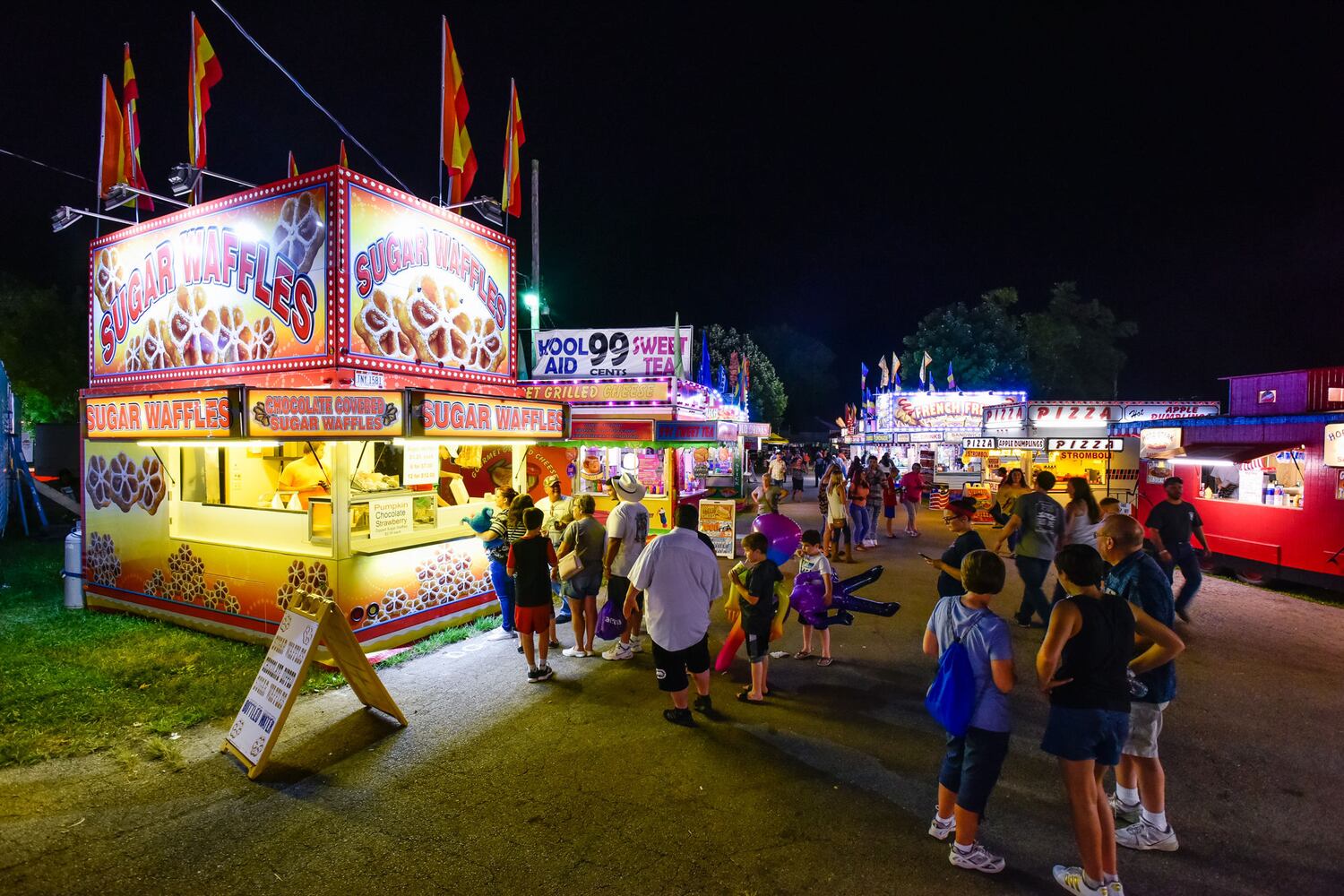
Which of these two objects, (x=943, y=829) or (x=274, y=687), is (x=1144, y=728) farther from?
(x=274, y=687)

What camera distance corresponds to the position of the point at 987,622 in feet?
11.3

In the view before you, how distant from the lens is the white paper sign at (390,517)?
760 cm

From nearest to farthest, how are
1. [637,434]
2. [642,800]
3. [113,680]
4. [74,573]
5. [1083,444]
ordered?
[642,800] < [113,680] < [74,573] < [637,434] < [1083,444]

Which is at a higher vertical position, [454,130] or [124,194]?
[454,130]

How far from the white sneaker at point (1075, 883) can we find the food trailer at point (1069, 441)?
1926cm

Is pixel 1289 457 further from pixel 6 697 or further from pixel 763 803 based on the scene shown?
pixel 6 697

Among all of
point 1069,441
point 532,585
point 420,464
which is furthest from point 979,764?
point 1069,441

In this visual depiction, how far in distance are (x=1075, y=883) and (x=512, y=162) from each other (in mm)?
10751

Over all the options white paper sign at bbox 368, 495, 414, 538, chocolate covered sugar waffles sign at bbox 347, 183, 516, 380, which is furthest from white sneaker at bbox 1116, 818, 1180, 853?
chocolate covered sugar waffles sign at bbox 347, 183, 516, 380

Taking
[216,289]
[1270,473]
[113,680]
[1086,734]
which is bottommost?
[113,680]

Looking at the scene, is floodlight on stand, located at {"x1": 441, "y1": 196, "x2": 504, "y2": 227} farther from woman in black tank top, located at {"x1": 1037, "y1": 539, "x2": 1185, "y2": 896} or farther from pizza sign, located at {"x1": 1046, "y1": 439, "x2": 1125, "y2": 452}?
pizza sign, located at {"x1": 1046, "y1": 439, "x2": 1125, "y2": 452}

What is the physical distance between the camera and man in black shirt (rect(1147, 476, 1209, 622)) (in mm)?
8094

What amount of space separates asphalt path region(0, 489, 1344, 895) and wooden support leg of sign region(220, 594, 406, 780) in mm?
171

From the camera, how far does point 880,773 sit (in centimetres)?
458
